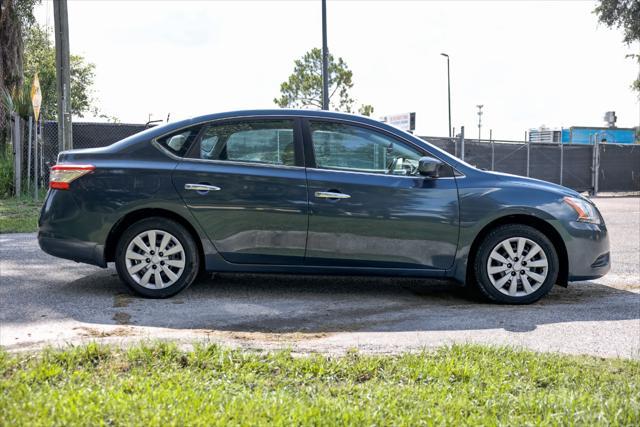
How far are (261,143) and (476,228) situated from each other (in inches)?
75.1

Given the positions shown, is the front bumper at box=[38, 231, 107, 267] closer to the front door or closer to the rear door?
the rear door

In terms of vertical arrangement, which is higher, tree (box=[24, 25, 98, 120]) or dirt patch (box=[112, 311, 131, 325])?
tree (box=[24, 25, 98, 120])

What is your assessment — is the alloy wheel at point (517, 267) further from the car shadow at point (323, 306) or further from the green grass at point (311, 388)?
the green grass at point (311, 388)

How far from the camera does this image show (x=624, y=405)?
3.38 metres

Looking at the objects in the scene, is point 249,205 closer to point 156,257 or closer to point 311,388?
point 156,257

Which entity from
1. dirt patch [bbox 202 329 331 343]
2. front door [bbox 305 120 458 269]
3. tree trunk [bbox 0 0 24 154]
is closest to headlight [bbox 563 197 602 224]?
front door [bbox 305 120 458 269]

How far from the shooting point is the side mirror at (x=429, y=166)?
19.6ft

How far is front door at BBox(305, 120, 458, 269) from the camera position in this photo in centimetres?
599

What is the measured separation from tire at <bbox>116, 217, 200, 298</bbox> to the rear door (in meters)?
0.24

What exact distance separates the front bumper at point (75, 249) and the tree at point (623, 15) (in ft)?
104

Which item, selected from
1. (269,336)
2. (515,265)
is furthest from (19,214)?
(515,265)

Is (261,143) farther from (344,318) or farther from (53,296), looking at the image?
(53,296)

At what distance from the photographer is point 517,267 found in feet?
20.2

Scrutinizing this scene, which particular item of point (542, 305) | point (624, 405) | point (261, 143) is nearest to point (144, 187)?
point (261, 143)
